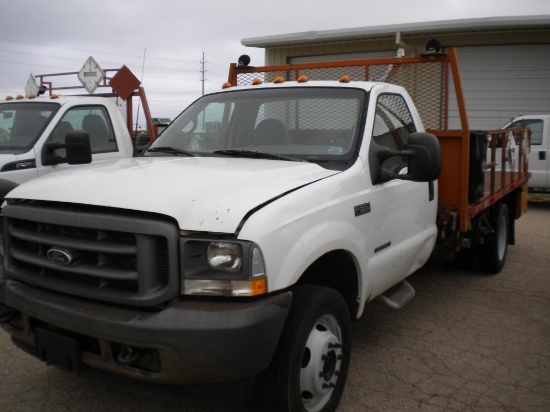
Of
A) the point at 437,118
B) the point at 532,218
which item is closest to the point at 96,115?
the point at 437,118

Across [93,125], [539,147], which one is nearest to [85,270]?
[93,125]

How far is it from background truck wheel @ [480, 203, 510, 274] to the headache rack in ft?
1.17

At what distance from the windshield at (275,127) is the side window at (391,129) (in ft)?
0.63

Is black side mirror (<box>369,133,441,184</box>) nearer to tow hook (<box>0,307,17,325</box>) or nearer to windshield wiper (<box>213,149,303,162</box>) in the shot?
windshield wiper (<box>213,149,303,162</box>)

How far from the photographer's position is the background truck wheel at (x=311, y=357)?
8.82 ft

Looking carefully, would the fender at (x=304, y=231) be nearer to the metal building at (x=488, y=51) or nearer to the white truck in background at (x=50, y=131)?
the white truck in background at (x=50, y=131)

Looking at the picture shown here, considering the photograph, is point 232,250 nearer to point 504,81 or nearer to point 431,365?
point 431,365

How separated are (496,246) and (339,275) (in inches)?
140

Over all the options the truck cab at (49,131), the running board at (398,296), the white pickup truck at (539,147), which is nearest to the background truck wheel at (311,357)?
the running board at (398,296)

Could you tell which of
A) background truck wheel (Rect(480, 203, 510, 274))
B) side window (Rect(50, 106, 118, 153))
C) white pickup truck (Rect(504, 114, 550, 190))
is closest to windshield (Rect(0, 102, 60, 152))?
side window (Rect(50, 106, 118, 153))

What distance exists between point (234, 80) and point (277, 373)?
3.93 m

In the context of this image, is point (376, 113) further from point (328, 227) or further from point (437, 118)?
point (437, 118)

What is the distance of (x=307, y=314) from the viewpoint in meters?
2.78

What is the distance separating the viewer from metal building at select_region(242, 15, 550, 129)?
49.1ft
